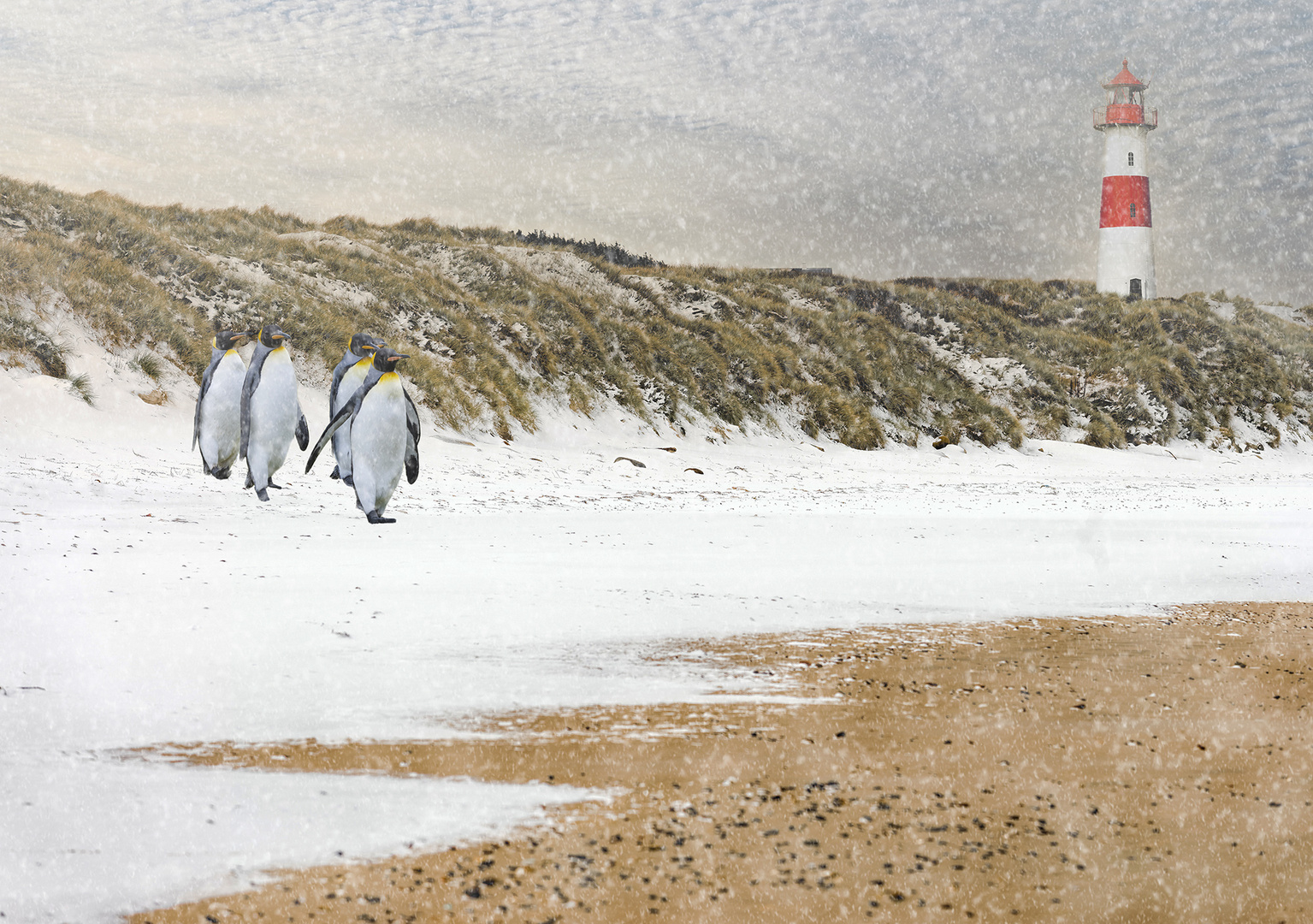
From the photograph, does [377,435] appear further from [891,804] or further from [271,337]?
[891,804]

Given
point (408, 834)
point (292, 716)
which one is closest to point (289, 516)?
point (292, 716)

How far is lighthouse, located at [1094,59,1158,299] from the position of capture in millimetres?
43969

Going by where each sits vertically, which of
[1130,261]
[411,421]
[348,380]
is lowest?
[411,421]

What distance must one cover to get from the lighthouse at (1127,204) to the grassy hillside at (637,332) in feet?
11.4

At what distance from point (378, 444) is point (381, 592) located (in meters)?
3.51

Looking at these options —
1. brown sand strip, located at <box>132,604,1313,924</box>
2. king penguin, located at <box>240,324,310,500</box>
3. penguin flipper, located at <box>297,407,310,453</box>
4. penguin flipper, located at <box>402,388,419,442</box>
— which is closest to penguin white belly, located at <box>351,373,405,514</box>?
penguin flipper, located at <box>402,388,419,442</box>

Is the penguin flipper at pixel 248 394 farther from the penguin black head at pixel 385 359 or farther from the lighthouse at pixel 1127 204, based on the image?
the lighthouse at pixel 1127 204

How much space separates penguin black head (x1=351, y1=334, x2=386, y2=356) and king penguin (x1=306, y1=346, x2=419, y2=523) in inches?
3.3

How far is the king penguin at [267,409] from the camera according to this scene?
10555mm

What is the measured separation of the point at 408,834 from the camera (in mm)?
3334

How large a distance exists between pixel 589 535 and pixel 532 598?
3169 millimetres

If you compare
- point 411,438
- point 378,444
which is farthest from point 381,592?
point 411,438

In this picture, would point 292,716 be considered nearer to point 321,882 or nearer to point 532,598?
Result: point 321,882

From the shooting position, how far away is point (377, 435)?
10336 millimetres
